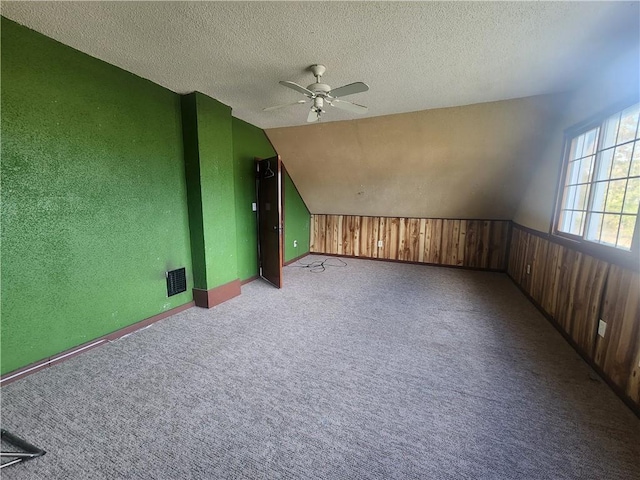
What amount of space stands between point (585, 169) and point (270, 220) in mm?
3571

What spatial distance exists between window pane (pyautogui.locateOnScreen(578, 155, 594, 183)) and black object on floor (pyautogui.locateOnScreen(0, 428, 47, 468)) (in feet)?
14.3

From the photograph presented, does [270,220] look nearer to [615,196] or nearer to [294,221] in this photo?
[294,221]

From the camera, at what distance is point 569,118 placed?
9.27 feet

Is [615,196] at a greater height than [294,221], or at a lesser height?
greater

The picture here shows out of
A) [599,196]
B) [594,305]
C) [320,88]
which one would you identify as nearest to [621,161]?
[599,196]

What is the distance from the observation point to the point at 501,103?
3.05 m

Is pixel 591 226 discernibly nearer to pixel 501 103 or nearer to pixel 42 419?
pixel 501 103

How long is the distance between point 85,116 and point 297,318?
2.57 metres

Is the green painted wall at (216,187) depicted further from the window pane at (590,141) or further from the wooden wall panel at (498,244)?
the wooden wall panel at (498,244)

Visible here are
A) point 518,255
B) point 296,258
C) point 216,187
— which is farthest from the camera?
point 296,258

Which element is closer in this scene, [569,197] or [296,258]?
[569,197]

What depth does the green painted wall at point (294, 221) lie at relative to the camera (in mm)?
5172

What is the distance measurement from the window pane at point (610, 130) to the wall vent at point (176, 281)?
4.19 meters

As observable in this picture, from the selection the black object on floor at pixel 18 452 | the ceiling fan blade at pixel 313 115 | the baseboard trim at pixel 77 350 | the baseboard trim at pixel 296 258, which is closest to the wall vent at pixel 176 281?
the baseboard trim at pixel 77 350
